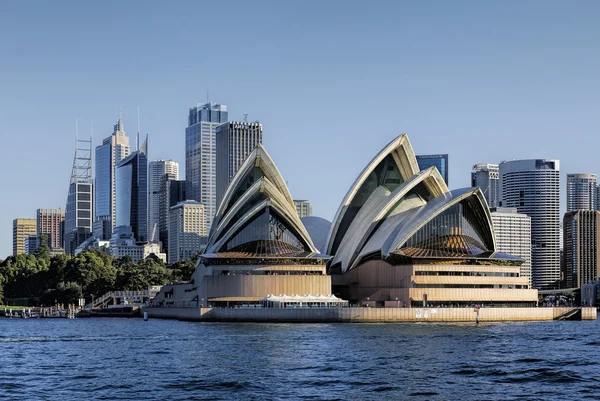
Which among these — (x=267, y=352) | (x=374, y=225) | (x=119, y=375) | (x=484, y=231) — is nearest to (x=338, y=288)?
(x=374, y=225)

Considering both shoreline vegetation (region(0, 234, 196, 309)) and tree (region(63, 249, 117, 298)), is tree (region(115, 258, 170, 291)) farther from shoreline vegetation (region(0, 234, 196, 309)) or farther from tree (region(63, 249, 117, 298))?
tree (region(63, 249, 117, 298))

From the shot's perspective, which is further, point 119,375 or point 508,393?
point 119,375

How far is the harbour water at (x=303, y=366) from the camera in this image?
50.5m

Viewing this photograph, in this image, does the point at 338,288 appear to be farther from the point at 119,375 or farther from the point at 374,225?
the point at 119,375

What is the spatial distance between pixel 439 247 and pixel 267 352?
199 feet

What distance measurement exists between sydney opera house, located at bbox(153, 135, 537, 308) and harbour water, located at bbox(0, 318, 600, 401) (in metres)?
30.9

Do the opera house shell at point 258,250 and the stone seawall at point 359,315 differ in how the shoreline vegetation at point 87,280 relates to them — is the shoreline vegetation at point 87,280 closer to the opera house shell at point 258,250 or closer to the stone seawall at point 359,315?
the opera house shell at point 258,250

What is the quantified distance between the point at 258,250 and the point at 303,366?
224 ft

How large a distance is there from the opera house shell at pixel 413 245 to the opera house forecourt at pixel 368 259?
129 millimetres

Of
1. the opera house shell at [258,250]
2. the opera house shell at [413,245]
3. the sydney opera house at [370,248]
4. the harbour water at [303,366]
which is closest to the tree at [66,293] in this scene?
the sydney opera house at [370,248]

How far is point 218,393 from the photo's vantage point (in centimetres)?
4997

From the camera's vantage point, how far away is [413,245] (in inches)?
5103

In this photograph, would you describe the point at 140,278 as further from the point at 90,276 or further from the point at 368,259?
the point at 368,259

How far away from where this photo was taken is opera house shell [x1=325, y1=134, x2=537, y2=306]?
12506 centimetres
